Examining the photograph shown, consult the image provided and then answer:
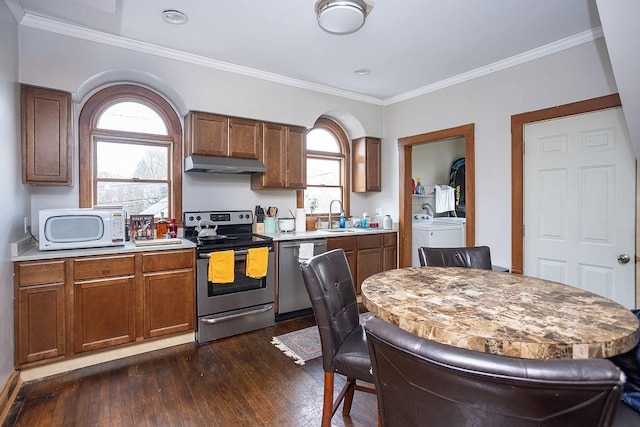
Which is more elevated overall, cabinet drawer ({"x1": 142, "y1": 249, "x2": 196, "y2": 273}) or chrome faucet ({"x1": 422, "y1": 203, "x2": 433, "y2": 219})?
chrome faucet ({"x1": 422, "y1": 203, "x2": 433, "y2": 219})

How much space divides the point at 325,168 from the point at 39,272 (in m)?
3.31

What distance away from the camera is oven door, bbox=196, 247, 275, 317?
3000 mm

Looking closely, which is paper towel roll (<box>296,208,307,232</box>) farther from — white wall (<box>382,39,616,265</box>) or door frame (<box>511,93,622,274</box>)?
door frame (<box>511,93,622,274</box>)

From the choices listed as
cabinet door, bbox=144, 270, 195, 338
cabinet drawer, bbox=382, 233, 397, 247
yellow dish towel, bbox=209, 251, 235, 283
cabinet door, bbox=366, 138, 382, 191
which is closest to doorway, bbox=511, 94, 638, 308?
cabinet drawer, bbox=382, 233, 397, 247

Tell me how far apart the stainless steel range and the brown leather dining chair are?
1573mm

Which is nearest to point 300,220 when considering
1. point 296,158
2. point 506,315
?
point 296,158

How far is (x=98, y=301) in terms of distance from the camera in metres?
2.59

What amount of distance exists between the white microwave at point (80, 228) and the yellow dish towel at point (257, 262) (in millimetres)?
1098

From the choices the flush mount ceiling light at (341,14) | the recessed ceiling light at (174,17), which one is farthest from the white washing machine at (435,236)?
the recessed ceiling light at (174,17)

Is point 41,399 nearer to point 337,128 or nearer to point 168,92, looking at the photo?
point 168,92

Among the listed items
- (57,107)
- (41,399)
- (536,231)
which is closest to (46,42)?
(57,107)

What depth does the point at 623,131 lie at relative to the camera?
8.66 ft

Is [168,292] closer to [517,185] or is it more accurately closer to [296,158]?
[296,158]

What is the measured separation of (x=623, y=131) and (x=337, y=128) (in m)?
3.11
